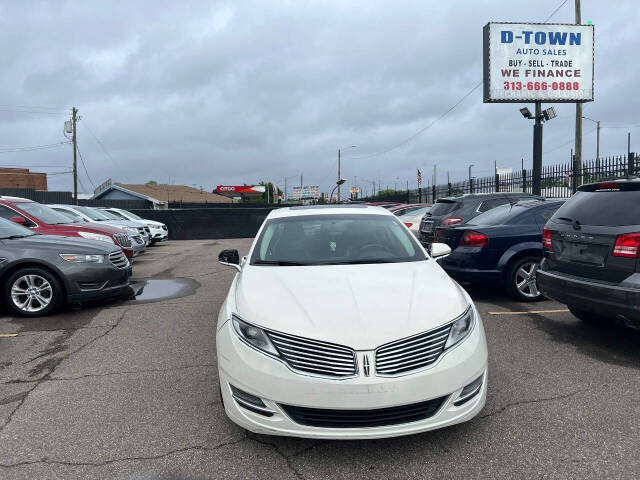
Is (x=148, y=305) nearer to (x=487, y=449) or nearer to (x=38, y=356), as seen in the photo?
(x=38, y=356)

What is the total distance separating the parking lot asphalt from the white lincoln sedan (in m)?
0.25

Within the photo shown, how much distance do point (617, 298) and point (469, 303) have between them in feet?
5.49

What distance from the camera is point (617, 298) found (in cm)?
427

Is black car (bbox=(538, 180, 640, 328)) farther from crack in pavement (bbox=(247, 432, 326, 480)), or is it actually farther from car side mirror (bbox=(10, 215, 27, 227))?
car side mirror (bbox=(10, 215, 27, 227))

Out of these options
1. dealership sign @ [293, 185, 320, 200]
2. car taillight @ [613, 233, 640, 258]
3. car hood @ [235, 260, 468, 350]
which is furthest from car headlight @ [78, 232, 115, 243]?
dealership sign @ [293, 185, 320, 200]

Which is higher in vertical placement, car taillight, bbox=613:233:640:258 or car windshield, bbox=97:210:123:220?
car windshield, bbox=97:210:123:220

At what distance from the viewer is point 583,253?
4.74m

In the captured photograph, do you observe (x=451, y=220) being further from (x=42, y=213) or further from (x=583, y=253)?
(x=42, y=213)

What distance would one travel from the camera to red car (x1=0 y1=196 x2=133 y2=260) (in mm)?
9398

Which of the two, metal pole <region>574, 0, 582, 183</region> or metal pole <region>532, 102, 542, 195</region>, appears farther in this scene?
metal pole <region>574, 0, 582, 183</region>

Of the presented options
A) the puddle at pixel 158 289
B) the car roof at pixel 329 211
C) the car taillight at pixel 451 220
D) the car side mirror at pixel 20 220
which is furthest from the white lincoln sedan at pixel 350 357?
the car side mirror at pixel 20 220

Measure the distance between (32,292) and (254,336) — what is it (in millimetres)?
4919

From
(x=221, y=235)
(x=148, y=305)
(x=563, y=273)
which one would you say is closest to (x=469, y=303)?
(x=563, y=273)

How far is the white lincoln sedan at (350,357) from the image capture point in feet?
9.15
